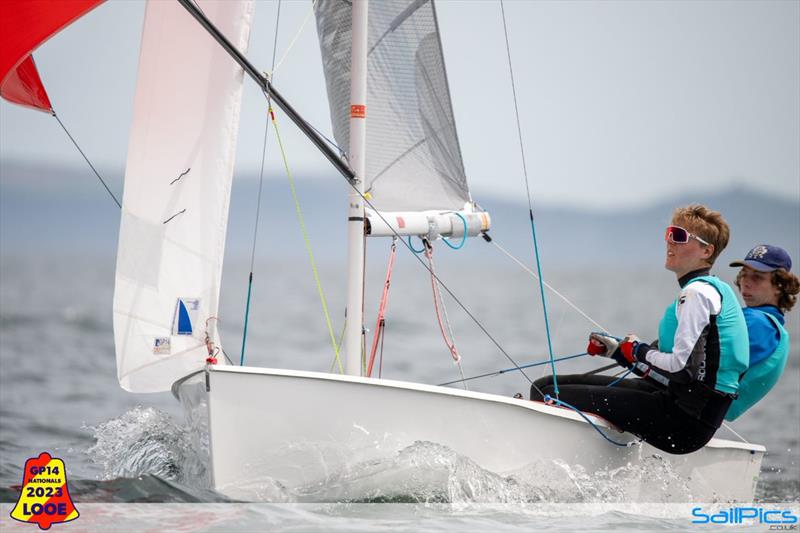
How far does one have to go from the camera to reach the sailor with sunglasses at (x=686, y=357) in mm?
3402

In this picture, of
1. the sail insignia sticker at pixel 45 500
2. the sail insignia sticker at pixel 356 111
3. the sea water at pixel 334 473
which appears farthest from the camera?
the sail insignia sticker at pixel 356 111

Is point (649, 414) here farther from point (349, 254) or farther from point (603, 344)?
point (349, 254)

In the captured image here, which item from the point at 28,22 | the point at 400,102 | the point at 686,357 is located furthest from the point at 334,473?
the point at 28,22

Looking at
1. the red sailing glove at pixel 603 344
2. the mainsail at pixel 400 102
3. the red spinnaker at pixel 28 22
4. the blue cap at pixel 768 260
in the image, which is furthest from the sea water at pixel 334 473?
the red spinnaker at pixel 28 22

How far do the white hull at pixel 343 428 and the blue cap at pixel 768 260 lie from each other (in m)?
0.88

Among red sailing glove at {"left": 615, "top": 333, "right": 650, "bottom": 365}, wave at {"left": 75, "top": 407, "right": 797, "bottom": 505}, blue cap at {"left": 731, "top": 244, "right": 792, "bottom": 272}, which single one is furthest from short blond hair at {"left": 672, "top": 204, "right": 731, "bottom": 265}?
wave at {"left": 75, "top": 407, "right": 797, "bottom": 505}

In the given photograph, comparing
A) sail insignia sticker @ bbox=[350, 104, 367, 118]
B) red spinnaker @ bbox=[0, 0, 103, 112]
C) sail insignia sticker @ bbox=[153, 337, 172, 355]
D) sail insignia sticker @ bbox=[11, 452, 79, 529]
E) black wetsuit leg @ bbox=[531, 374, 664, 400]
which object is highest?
red spinnaker @ bbox=[0, 0, 103, 112]

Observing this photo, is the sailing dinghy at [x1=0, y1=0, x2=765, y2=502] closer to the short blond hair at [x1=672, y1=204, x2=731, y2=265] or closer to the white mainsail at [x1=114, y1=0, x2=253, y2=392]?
the white mainsail at [x1=114, y1=0, x2=253, y2=392]

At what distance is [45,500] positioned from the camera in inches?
128

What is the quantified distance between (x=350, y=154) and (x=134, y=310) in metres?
1.02

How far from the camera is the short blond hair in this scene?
3.56 metres

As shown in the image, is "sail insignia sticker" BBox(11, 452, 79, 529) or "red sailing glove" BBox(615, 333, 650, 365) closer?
"sail insignia sticker" BBox(11, 452, 79, 529)

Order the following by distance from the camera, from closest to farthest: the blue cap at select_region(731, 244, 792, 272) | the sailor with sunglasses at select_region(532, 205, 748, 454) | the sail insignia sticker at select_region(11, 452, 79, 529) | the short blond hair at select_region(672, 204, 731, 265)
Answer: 1. the sail insignia sticker at select_region(11, 452, 79, 529)
2. the sailor with sunglasses at select_region(532, 205, 748, 454)
3. the short blond hair at select_region(672, 204, 731, 265)
4. the blue cap at select_region(731, 244, 792, 272)

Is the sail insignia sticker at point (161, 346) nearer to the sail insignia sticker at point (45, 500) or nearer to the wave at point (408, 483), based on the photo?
the wave at point (408, 483)
